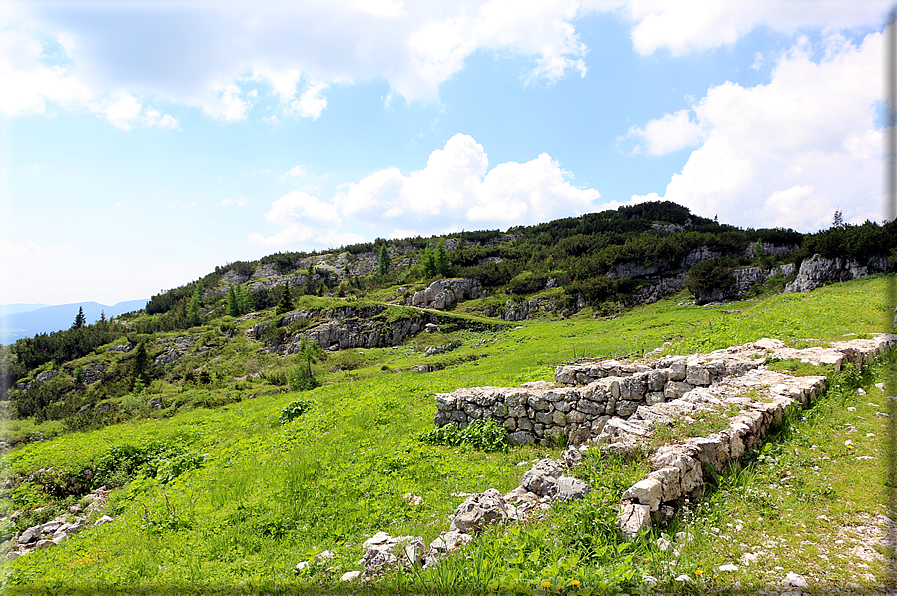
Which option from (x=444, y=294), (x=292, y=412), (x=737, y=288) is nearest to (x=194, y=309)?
(x=444, y=294)

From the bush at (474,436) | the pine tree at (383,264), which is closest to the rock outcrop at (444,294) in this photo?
the pine tree at (383,264)

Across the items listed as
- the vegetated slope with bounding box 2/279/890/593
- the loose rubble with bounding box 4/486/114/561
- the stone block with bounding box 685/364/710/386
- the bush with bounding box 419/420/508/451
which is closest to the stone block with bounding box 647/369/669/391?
the stone block with bounding box 685/364/710/386

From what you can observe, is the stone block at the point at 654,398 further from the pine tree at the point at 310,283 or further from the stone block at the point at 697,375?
the pine tree at the point at 310,283

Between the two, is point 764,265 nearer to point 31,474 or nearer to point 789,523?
point 789,523

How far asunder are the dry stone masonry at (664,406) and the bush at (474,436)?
0.30 meters

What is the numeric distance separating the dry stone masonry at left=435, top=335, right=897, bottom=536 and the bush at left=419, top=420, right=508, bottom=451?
0.98ft

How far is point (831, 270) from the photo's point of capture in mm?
42219

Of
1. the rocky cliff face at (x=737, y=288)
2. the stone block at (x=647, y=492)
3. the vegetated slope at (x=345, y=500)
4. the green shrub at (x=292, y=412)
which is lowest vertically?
the green shrub at (x=292, y=412)

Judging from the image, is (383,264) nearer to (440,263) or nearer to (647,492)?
(440,263)

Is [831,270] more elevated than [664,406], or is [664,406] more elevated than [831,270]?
[831,270]

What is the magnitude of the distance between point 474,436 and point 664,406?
5.73 m

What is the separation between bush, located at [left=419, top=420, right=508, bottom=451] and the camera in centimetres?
1189

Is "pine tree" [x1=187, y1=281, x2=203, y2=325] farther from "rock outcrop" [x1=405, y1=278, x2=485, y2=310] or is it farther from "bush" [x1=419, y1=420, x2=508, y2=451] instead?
"bush" [x1=419, y1=420, x2=508, y2=451]

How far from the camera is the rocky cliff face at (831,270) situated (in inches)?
1535
